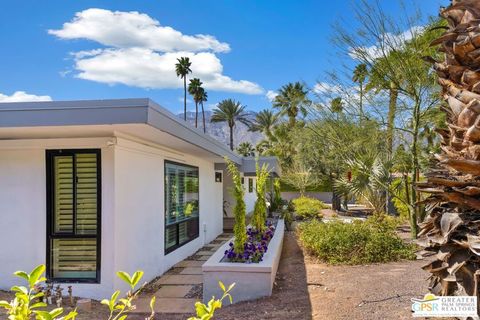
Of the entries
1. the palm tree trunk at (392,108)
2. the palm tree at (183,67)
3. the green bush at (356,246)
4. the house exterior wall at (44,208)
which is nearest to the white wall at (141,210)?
the house exterior wall at (44,208)

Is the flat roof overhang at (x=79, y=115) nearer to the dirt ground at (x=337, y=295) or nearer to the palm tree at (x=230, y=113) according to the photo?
the dirt ground at (x=337, y=295)

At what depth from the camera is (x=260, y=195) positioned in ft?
29.0

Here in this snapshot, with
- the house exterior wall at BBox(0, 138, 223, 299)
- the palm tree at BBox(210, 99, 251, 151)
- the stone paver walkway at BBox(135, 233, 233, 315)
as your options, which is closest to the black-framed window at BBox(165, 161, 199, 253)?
the stone paver walkway at BBox(135, 233, 233, 315)

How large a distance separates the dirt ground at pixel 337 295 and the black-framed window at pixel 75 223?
2.67 feet

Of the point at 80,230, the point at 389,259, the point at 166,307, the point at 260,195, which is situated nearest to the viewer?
the point at 166,307

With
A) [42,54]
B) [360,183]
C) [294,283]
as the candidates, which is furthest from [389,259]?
[42,54]

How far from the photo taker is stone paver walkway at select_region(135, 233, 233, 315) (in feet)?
19.4

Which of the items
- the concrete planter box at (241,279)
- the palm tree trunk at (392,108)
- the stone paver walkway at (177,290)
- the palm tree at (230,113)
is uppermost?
the palm tree at (230,113)

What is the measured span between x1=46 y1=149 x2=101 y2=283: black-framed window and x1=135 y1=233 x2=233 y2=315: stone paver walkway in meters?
1.03

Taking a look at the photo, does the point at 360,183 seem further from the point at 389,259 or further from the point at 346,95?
the point at 389,259

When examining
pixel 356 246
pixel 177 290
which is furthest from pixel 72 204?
pixel 356 246

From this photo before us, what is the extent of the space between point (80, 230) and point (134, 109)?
8.06 feet

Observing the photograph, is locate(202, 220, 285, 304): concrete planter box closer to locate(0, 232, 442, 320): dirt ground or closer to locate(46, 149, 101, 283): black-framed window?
locate(0, 232, 442, 320): dirt ground

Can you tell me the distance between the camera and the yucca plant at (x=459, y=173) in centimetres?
358
